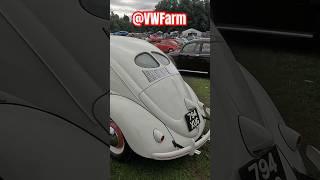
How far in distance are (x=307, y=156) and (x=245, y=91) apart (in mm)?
528

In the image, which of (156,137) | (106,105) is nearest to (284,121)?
(156,137)

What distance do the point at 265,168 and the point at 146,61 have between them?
32.3 inches

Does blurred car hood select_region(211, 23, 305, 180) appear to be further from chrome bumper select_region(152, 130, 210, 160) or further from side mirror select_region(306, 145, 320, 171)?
side mirror select_region(306, 145, 320, 171)

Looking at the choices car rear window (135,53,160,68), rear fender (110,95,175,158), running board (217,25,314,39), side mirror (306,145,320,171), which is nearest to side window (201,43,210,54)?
running board (217,25,314,39)

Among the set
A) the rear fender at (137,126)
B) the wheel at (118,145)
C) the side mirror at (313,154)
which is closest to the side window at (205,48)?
the rear fender at (137,126)

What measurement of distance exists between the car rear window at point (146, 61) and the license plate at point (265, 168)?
69cm

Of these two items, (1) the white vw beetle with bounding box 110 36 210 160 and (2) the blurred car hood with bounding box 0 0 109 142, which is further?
(1) the white vw beetle with bounding box 110 36 210 160

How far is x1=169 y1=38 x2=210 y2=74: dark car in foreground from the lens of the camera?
134 centimetres

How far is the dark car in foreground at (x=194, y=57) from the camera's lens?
1.34 m

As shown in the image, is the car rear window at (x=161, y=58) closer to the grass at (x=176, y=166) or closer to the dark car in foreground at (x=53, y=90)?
the grass at (x=176, y=166)

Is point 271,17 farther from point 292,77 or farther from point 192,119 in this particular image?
point 192,119

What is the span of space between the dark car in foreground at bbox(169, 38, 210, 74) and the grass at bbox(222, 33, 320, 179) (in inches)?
7.9

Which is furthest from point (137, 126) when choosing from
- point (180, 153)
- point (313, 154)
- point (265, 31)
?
point (313, 154)

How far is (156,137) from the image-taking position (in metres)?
1.37
